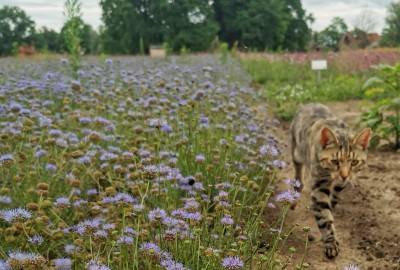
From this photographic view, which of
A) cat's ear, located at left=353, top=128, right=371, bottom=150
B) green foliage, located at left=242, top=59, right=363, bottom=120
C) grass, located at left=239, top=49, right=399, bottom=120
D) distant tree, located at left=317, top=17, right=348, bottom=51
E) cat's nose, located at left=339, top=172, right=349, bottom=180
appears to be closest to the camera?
cat's nose, located at left=339, top=172, right=349, bottom=180

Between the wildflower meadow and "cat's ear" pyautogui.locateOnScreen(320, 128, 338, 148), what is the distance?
436mm

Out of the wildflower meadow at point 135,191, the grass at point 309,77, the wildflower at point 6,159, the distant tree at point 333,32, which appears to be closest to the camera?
the wildflower meadow at point 135,191

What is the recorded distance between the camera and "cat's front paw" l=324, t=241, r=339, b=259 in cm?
399

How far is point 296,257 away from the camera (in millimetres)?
3973

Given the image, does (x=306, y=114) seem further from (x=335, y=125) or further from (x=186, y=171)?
(x=186, y=171)

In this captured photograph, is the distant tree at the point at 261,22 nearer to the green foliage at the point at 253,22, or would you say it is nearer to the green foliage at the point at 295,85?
the green foliage at the point at 253,22

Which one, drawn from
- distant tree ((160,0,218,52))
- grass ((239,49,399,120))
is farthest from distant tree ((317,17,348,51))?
grass ((239,49,399,120))

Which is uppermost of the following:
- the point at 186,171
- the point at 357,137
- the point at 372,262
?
the point at 357,137

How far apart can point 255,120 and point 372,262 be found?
8.86 ft

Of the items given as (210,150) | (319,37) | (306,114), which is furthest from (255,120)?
(319,37)

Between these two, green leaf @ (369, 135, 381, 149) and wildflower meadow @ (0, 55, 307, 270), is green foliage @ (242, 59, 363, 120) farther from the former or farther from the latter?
wildflower meadow @ (0, 55, 307, 270)

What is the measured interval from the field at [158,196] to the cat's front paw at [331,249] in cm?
5

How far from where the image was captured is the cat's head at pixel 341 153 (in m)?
4.16

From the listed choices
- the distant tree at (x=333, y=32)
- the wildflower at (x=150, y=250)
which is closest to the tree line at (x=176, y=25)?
the distant tree at (x=333, y=32)
